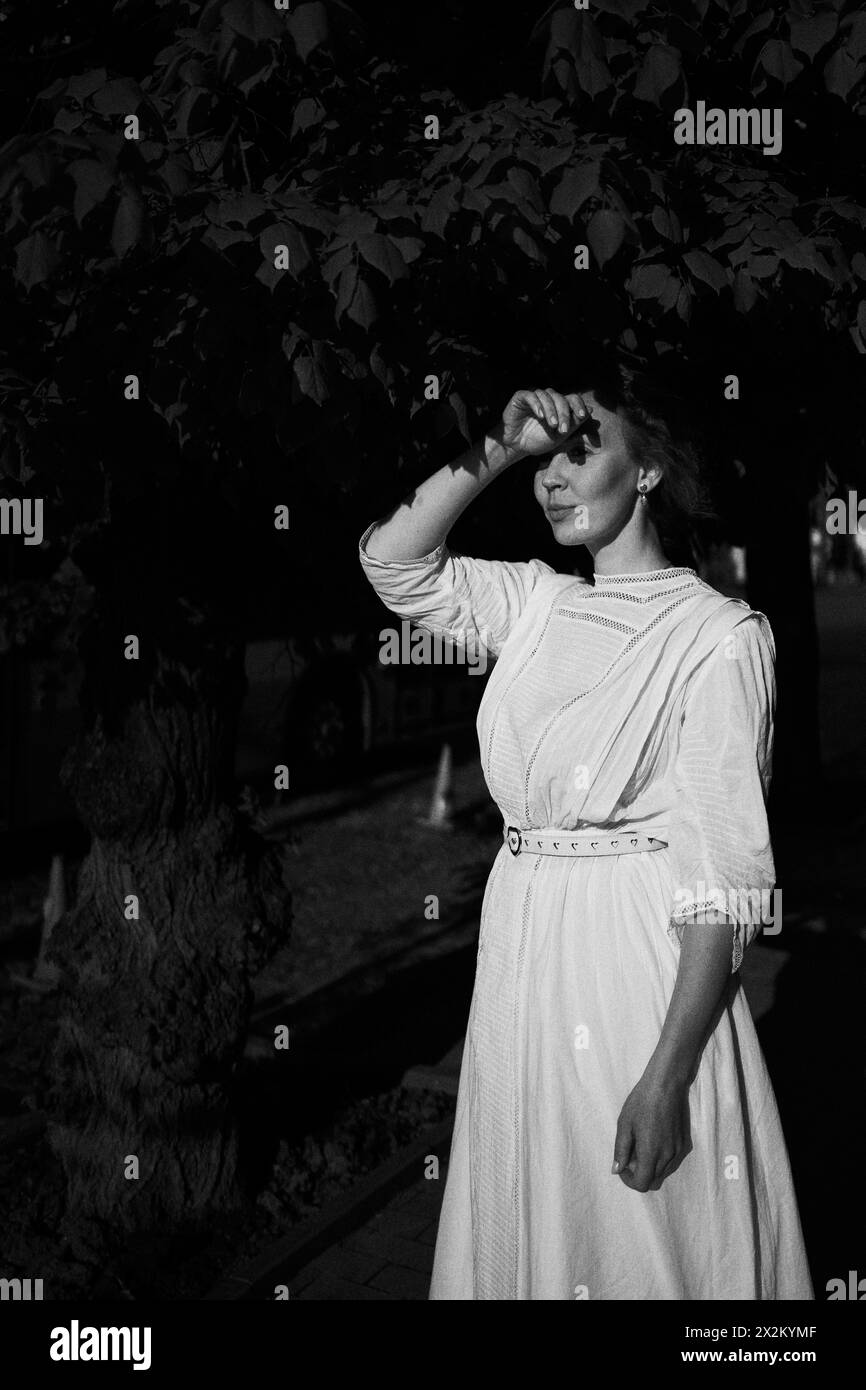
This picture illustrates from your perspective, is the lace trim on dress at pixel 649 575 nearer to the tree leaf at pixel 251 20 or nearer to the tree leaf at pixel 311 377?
the tree leaf at pixel 311 377

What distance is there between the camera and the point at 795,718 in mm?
11141

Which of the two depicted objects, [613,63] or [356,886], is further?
[356,886]

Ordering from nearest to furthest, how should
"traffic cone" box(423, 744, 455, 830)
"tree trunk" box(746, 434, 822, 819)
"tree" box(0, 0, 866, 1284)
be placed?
1. "tree" box(0, 0, 866, 1284)
2. "tree trunk" box(746, 434, 822, 819)
3. "traffic cone" box(423, 744, 455, 830)

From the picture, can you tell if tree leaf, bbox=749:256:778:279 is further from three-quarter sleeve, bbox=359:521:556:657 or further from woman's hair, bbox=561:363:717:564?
three-quarter sleeve, bbox=359:521:556:657

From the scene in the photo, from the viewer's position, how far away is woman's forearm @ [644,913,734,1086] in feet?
7.20

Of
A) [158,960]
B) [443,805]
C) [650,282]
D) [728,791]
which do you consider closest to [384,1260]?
[158,960]

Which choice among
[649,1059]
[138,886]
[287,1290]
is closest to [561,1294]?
[649,1059]

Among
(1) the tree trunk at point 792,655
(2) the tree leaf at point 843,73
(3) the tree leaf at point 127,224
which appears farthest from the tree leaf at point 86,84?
(1) the tree trunk at point 792,655

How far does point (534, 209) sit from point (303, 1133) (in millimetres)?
3604

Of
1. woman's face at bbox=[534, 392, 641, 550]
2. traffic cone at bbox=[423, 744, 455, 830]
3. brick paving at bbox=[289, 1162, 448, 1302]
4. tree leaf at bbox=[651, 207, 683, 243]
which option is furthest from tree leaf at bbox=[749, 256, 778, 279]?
traffic cone at bbox=[423, 744, 455, 830]

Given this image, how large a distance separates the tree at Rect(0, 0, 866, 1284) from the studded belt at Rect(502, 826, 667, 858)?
2.56 ft

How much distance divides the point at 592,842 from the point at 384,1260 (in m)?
2.32

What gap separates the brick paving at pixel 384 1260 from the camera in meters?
3.94

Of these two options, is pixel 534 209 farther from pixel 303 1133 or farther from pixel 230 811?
pixel 303 1133
